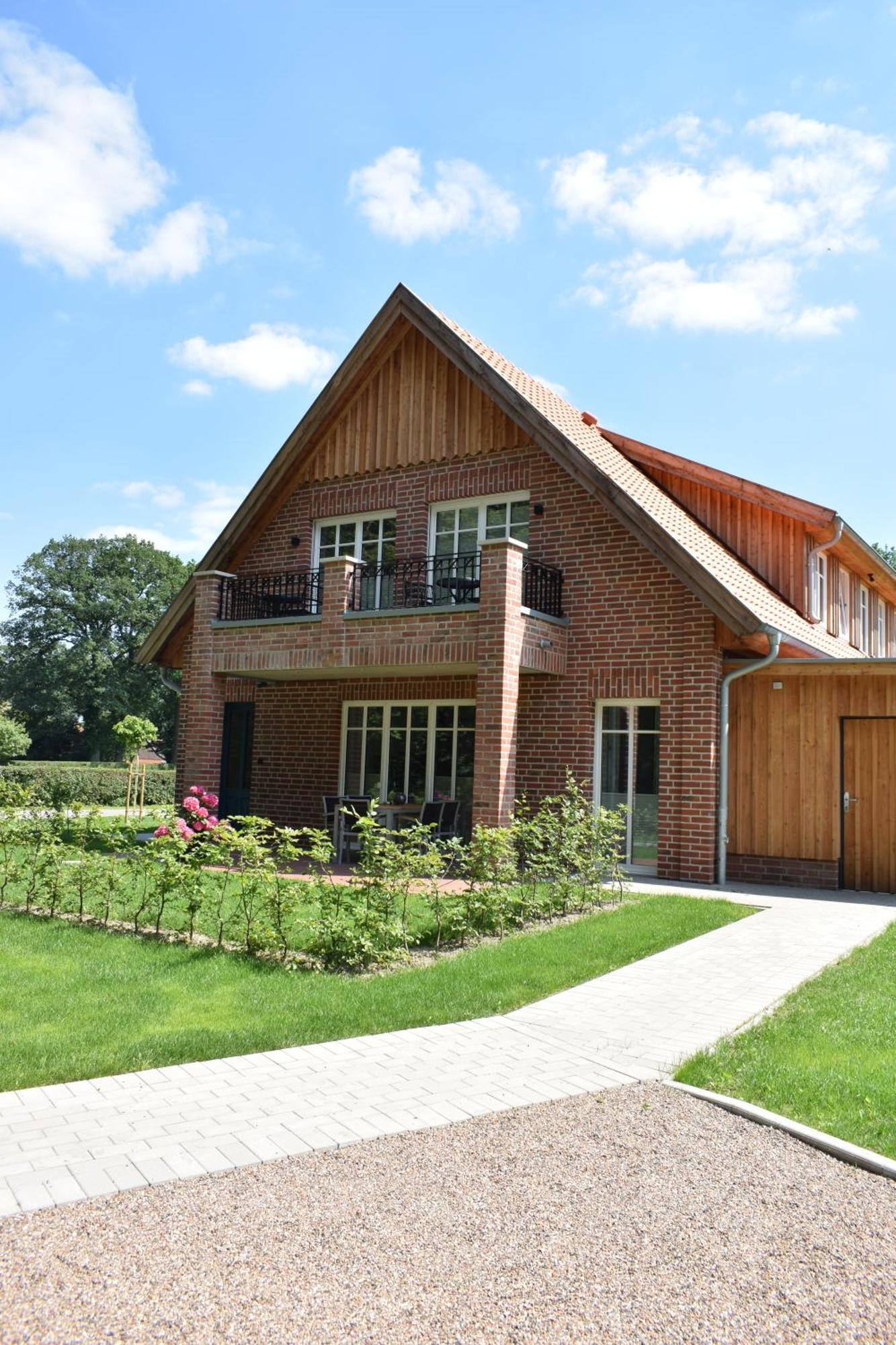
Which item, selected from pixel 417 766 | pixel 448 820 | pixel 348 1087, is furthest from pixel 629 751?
pixel 348 1087

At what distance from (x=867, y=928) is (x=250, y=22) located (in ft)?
35.0

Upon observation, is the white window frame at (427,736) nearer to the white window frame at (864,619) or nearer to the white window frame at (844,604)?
the white window frame at (844,604)

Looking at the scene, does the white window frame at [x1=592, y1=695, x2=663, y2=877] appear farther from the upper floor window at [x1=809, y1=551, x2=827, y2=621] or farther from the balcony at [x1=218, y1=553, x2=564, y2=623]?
the upper floor window at [x1=809, y1=551, x2=827, y2=621]

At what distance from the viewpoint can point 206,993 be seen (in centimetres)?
666

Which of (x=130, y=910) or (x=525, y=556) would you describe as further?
(x=525, y=556)

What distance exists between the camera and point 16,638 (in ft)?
203

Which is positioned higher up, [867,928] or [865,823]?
[865,823]

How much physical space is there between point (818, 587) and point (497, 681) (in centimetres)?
666

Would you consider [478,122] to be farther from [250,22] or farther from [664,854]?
[664,854]

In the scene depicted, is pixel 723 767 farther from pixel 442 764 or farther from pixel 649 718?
pixel 442 764

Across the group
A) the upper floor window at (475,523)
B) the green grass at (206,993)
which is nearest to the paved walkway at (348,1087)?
the green grass at (206,993)

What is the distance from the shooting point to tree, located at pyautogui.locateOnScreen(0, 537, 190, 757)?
59.0 metres

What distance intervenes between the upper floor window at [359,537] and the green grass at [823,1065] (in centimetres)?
1118

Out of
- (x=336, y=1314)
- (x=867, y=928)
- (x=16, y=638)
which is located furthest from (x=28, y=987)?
(x=16, y=638)
